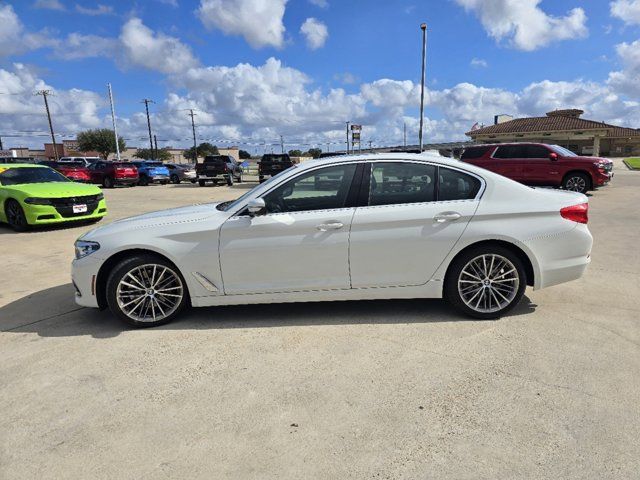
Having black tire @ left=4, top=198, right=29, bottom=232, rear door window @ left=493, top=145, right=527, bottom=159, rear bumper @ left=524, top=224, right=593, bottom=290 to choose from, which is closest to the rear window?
rear door window @ left=493, top=145, right=527, bottom=159

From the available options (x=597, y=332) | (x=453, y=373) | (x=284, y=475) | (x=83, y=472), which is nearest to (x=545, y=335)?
(x=597, y=332)

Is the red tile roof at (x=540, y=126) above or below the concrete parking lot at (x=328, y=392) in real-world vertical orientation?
above

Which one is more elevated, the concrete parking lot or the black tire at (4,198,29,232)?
the black tire at (4,198,29,232)

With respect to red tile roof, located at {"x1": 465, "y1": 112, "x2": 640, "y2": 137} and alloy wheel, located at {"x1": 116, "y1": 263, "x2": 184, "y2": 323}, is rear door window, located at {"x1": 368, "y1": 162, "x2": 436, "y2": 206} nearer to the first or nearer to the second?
alloy wheel, located at {"x1": 116, "y1": 263, "x2": 184, "y2": 323}

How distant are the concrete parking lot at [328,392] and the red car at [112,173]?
21544 mm

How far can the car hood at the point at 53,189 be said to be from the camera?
30.0 ft

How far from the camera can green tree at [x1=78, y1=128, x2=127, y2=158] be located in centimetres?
7675

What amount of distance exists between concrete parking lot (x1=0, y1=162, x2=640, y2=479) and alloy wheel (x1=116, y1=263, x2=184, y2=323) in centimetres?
18

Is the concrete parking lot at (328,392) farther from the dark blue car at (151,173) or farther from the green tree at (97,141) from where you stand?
the green tree at (97,141)

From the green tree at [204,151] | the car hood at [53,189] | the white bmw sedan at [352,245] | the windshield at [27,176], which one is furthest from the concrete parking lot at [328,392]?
the green tree at [204,151]

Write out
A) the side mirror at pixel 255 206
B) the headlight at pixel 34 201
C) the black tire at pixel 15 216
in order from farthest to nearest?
the black tire at pixel 15 216 → the headlight at pixel 34 201 → the side mirror at pixel 255 206

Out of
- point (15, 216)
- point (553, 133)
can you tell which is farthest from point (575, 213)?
point (553, 133)

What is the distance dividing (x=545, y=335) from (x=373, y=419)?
1.95 meters

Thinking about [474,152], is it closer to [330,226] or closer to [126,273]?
[330,226]
